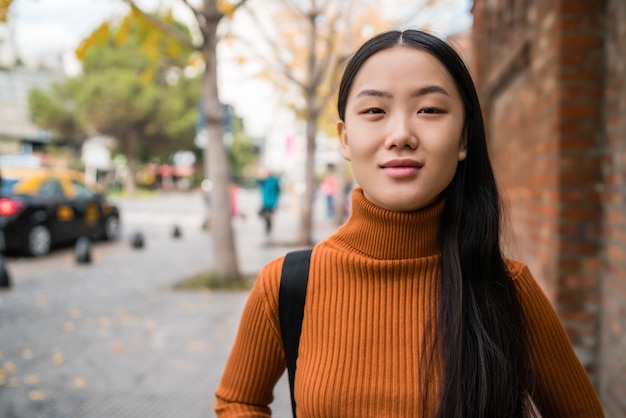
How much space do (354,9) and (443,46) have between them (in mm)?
12692

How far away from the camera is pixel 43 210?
1134 cm

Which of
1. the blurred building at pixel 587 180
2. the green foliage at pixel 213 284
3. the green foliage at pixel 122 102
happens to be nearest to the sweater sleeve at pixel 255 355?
the blurred building at pixel 587 180

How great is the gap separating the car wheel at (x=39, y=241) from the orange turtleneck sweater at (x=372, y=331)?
425 inches

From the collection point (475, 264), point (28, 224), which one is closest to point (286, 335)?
point (475, 264)

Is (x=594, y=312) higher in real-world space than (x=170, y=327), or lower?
higher

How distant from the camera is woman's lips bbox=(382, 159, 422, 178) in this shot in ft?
4.62

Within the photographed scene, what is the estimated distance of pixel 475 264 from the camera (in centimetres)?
155

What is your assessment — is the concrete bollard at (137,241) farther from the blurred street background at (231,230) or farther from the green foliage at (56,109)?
the green foliage at (56,109)

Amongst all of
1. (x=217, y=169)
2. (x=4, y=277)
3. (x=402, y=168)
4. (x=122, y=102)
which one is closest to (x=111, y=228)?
(x=4, y=277)

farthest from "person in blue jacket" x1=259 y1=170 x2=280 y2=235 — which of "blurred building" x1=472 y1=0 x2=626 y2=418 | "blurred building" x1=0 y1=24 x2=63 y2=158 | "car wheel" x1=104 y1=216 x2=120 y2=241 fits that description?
"blurred building" x1=0 y1=24 x2=63 y2=158

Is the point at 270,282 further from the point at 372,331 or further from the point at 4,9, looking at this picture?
Result: the point at 4,9

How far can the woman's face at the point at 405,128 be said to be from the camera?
141cm

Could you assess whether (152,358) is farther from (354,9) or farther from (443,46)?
(354,9)

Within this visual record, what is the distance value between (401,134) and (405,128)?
2cm
